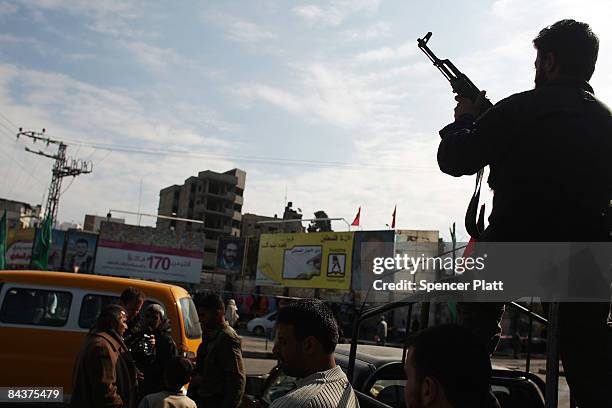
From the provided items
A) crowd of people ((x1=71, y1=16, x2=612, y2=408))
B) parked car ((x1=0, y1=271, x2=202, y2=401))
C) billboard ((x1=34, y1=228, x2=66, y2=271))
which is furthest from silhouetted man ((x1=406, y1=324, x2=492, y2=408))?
billboard ((x1=34, y1=228, x2=66, y2=271))

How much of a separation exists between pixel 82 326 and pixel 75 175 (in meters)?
61.8

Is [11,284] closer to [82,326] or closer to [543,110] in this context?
[82,326]

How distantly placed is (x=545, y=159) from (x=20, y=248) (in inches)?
1761

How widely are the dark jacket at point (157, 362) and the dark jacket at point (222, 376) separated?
35.1 inches

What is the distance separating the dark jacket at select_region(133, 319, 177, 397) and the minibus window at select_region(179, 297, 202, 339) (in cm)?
173

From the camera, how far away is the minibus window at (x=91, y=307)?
293 inches

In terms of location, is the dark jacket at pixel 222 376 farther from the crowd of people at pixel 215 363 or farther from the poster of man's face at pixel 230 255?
the poster of man's face at pixel 230 255

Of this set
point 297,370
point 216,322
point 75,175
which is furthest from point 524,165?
point 75,175

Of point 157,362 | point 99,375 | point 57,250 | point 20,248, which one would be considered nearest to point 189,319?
point 157,362

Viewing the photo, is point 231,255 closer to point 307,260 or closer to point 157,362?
point 307,260

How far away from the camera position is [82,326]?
7.45 meters

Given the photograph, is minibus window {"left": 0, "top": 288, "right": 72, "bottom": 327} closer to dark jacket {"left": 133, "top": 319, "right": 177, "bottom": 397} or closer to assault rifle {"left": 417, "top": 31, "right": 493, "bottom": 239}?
dark jacket {"left": 133, "top": 319, "right": 177, "bottom": 397}

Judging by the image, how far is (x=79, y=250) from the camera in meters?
40.6

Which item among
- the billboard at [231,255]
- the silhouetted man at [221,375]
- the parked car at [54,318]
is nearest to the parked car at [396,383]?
the silhouetted man at [221,375]
